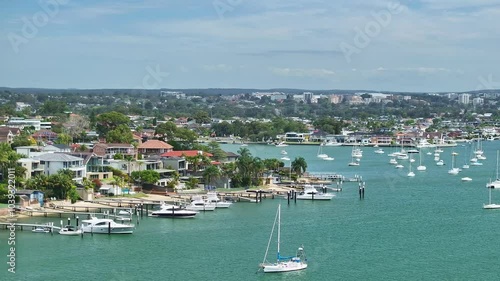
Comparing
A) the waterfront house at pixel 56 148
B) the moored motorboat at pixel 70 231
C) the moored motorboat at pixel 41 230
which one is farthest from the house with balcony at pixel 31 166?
the moored motorboat at pixel 70 231

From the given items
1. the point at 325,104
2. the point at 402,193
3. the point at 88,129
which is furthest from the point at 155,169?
the point at 325,104

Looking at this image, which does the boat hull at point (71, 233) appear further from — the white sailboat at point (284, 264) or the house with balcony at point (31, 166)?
the house with balcony at point (31, 166)

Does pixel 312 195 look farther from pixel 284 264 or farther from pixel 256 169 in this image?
pixel 284 264

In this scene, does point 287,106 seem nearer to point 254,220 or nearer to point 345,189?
point 345,189

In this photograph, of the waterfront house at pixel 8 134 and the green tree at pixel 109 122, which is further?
the green tree at pixel 109 122

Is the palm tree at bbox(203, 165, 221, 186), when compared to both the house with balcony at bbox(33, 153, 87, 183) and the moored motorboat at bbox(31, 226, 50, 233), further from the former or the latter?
the moored motorboat at bbox(31, 226, 50, 233)

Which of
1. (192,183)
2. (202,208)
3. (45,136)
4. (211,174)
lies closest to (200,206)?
(202,208)
